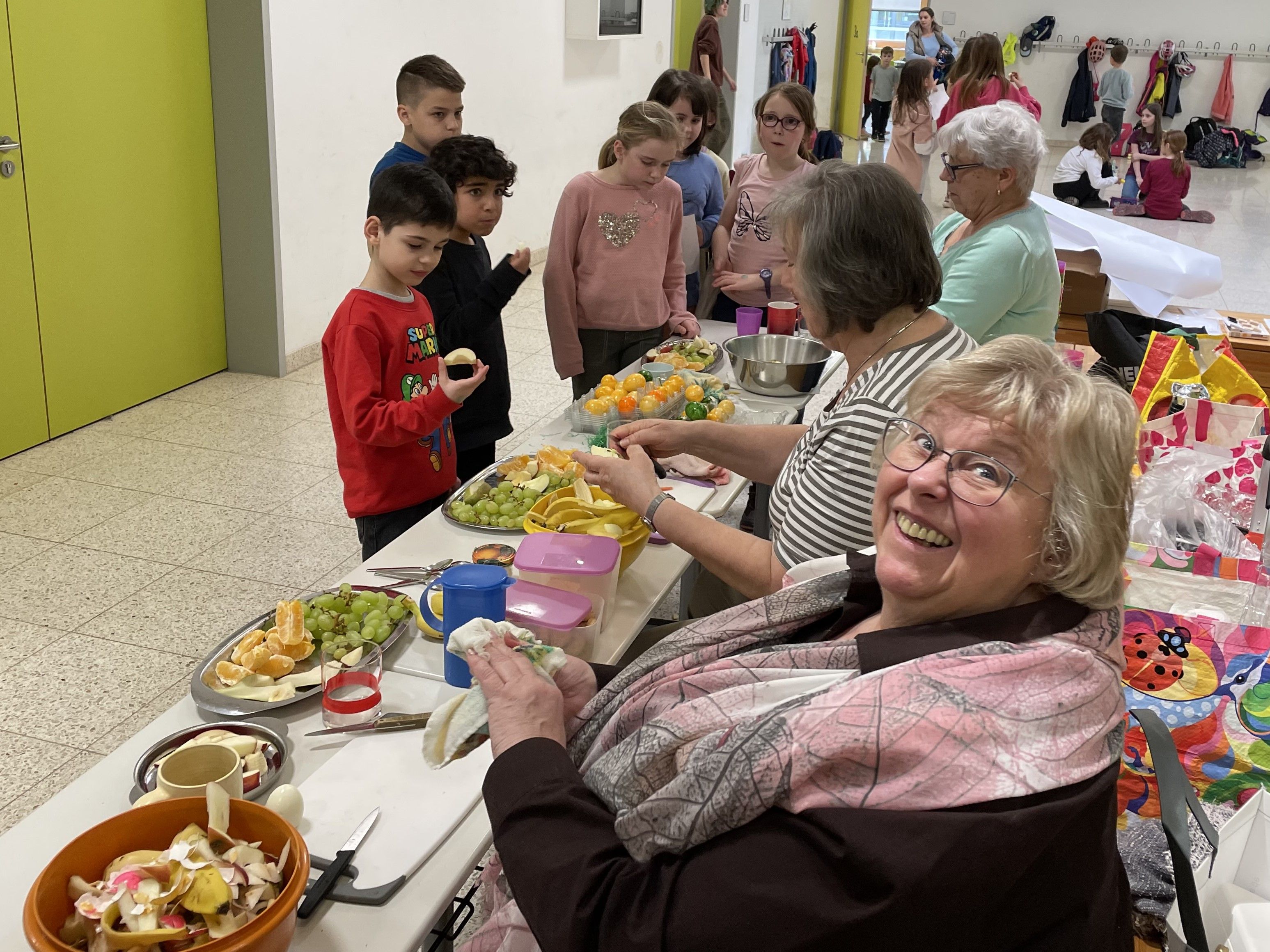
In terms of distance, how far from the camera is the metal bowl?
10.6 ft

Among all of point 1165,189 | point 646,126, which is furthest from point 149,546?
point 1165,189

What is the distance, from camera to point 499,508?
90.4 inches

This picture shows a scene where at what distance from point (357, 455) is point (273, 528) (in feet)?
A: 4.97

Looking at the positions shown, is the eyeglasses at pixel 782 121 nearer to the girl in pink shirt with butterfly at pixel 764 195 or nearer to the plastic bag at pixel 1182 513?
the girl in pink shirt with butterfly at pixel 764 195

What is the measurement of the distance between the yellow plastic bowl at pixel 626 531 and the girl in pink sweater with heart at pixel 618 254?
1436mm

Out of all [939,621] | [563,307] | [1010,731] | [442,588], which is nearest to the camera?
[1010,731]

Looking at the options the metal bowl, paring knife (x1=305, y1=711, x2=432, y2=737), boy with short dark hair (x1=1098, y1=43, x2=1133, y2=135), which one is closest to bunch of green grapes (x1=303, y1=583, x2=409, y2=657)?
paring knife (x1=305, y1=711, x2=432, y2=737)

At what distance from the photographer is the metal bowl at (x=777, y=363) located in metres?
3.23

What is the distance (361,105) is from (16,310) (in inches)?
87.2

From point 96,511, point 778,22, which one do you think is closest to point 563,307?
point 96,511

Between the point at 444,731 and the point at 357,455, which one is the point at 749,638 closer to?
the point at 444,731

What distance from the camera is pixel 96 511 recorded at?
12.9 ft

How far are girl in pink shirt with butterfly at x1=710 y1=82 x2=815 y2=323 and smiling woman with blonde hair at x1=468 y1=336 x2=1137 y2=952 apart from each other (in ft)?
9.41

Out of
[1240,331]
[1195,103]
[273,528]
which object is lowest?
[273,528]
